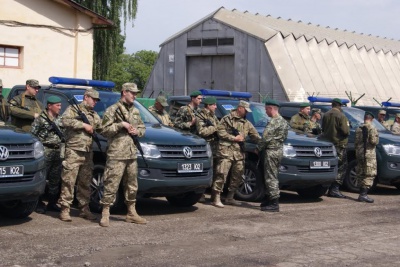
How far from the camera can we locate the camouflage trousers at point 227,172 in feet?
36.2

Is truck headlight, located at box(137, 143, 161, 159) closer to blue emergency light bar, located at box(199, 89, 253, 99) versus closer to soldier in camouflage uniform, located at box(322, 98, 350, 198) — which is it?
blue emergency light bar, located at box(199, 89, 253, 99)

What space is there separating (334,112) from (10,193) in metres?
6.94

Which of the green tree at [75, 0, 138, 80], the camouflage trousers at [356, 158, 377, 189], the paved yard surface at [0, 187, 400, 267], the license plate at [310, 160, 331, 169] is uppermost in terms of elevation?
the green tree at [75, 0, 138, 80]

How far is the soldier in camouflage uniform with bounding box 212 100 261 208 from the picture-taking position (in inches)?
435

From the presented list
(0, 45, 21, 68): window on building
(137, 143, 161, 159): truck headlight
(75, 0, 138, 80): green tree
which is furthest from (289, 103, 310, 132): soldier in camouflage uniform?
(75, 0, 138, 80): green tree

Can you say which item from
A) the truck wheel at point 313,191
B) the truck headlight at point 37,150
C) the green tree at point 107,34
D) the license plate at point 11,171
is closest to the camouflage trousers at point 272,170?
the truck wheel at point 313,191

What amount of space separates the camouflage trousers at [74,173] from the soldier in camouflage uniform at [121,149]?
0.41 metres

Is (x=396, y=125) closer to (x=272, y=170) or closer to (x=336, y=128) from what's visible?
(x=336, y=128)

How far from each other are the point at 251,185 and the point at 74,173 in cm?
374

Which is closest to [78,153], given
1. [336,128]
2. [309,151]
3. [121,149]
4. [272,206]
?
[121,149]

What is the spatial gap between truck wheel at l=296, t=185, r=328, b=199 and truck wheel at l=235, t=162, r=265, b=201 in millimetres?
1431

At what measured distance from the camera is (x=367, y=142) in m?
12.7

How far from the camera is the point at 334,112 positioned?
13.0 metres

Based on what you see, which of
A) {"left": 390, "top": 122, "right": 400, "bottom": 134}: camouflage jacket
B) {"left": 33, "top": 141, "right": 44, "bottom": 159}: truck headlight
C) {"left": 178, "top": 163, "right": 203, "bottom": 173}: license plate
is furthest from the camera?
{"left": 390, "top": 122, "right": 400, "bottom": 134}: camouflage jacket
